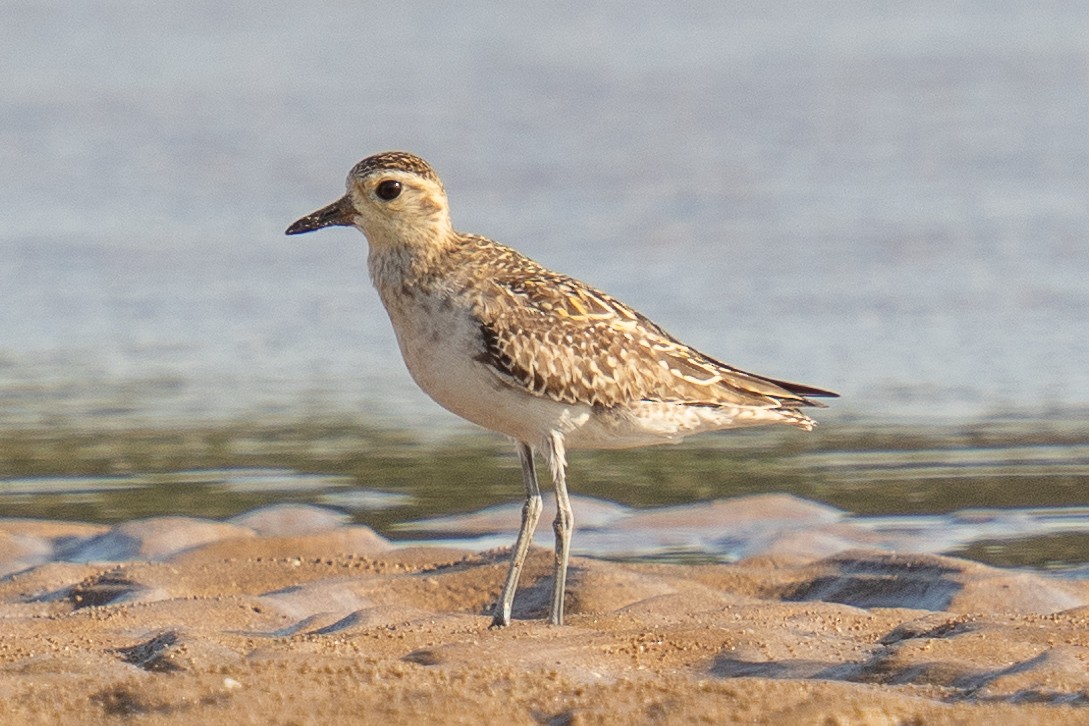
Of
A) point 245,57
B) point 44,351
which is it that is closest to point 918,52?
point 245,57

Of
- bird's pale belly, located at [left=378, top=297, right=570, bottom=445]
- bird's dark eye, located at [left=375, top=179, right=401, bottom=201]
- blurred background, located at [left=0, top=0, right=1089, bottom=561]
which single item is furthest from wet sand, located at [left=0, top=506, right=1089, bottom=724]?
blurred background, located at [left=0, top=0, right=1089, bottom=561]

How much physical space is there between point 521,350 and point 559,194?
1089 cm

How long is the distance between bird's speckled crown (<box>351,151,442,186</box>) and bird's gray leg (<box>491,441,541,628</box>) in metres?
1.14

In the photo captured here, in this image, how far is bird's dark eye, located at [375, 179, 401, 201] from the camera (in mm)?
7387

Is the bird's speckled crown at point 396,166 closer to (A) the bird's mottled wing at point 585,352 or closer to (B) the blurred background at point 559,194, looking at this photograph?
(A) the bird's mottled wing at point 585,352

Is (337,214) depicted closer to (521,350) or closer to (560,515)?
(521,350)

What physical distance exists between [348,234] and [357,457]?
6463 mm

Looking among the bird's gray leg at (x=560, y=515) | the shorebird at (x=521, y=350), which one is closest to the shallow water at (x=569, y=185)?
the shorebird at (x=521, y=350)

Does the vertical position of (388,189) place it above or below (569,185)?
below

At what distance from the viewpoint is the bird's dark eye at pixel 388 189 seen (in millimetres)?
7387

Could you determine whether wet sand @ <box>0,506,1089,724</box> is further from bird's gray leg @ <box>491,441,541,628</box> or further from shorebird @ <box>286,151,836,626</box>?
shorebird @ <box>286,151,836,626</box>

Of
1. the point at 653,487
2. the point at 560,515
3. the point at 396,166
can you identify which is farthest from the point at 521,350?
the point at 653,487

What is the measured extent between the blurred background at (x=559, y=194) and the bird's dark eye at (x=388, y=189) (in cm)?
289

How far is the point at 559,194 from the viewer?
17.8m
